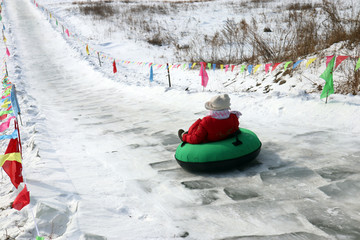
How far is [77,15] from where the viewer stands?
27234 mm

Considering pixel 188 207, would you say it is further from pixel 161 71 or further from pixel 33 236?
pixel 161 71

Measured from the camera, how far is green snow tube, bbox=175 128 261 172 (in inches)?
154

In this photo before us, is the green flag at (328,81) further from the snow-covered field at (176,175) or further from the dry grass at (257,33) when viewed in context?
the dry grass at (257,33)

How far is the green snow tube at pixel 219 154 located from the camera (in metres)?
3.92

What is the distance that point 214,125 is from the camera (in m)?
4.08

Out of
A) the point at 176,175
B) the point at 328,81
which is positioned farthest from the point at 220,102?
the point at 328,81

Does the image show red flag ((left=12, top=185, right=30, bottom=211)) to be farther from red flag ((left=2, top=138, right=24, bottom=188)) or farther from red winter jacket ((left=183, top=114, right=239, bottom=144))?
red winter jacket ((left=183, top=114, right=239, bottom=144))

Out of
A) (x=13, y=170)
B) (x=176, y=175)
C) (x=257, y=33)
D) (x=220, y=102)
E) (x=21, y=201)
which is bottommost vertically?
(x=176, y=175)

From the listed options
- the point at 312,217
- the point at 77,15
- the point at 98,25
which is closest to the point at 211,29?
the point at 98,25

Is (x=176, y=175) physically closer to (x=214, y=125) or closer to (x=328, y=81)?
(x=214, y=125)

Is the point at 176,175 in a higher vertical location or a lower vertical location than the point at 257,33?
lower

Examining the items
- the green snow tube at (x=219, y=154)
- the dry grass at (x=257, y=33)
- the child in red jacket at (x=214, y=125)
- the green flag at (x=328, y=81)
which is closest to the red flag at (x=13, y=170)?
the green snow tube at (x=219, y=154)

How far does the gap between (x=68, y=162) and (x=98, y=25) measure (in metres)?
20.1

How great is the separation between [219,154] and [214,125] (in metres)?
0.42
